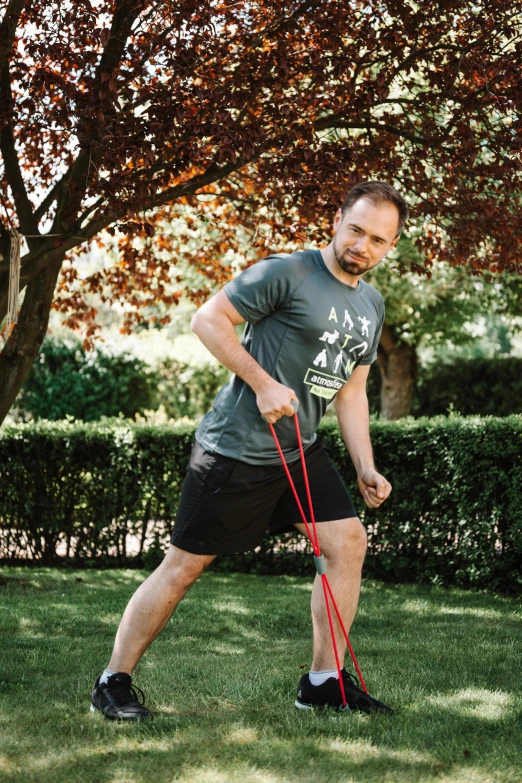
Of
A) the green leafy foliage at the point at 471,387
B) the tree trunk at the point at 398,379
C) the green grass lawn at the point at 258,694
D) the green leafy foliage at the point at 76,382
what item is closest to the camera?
the green grass lawn at the point at 258,694

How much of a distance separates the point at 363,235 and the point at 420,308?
37.3 ft

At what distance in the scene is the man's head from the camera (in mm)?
3400

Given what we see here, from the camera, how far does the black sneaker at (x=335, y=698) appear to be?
345 centimetres

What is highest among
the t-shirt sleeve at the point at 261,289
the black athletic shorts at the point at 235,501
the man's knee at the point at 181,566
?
the t-shirt sleeve at the point at 261,289

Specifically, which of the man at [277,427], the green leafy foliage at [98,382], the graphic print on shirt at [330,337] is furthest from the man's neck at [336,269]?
the green leafy foliage at [98,382]

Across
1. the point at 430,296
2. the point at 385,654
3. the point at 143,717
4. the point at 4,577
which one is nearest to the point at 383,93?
the point at 385,654

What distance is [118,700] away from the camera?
3346 millimetres

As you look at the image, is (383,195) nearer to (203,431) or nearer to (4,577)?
(203,431)

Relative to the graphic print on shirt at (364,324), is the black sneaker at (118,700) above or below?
below

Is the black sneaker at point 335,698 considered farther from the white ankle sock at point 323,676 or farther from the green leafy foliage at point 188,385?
the green leafy foliage at point 188,385

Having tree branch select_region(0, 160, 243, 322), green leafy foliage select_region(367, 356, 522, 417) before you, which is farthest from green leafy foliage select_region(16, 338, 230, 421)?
tree branch select_region(0, 160, 243, 322)

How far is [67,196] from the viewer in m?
6.18

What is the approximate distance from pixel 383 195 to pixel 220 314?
808 mm

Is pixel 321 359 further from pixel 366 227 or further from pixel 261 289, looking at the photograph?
pixel 366 227
